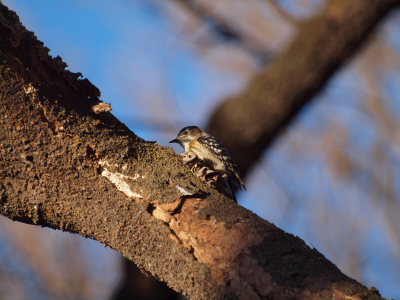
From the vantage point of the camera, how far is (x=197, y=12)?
23.7 ft

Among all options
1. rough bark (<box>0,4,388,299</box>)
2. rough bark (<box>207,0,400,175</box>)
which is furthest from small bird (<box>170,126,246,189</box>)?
rough bark (<box>0,4,388,299</box>)

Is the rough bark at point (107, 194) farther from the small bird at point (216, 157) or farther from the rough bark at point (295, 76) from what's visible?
the rough bark at point (295, 76)

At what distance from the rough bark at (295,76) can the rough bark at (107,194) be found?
11.3 ft

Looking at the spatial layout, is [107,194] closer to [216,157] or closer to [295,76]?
[216,157]

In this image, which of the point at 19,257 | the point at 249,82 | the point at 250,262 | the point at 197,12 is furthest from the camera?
the point at 19,257

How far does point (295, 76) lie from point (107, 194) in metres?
3.77

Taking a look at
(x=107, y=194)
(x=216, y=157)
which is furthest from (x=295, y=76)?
(x=107, y=194)

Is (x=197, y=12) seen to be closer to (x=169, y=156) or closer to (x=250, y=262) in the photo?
(x=169, y=156)

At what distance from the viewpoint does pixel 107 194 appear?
2.27 meters

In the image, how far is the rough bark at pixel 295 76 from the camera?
550 cm

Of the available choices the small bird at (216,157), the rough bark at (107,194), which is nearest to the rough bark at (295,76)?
the small bird at (216,157)

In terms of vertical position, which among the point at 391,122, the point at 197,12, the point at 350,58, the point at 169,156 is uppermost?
the point at 391,122

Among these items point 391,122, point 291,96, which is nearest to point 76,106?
point 291,96

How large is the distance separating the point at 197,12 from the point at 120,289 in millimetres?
3812
